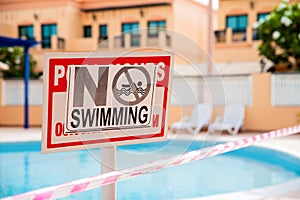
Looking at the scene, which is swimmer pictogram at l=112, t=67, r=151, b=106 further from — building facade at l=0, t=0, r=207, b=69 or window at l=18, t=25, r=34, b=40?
window at l=18, t=25, r=34, b=40

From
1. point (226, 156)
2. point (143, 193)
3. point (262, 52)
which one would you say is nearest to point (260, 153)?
point (226, 156)

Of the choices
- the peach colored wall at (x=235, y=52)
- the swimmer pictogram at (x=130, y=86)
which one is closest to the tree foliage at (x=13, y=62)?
the peach colored wall at (x=235, y=52)

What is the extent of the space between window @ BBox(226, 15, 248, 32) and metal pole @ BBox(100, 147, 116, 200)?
19029 mm

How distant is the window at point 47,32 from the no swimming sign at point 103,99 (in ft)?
73.1

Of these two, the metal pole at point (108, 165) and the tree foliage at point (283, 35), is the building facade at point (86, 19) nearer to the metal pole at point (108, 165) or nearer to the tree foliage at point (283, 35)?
the tree foliage at point (283, 35)

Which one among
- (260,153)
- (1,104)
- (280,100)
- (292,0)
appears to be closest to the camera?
(260,153)

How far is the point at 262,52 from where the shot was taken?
1459 cm

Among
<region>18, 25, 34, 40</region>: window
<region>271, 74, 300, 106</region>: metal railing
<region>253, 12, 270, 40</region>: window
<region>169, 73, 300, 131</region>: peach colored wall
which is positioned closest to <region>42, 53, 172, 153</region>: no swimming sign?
<region>169, 73, 300, 131</region>: peach colored wall

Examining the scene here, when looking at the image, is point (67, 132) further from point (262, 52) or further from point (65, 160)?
point (262, 52)

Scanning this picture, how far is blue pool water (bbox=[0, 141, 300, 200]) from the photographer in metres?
6.27

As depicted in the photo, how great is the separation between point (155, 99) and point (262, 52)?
42.1ft

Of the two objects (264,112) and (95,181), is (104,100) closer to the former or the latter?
(95,181)

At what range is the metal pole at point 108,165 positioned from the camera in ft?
8.08

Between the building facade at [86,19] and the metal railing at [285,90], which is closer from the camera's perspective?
the metal railing at [285,90]
